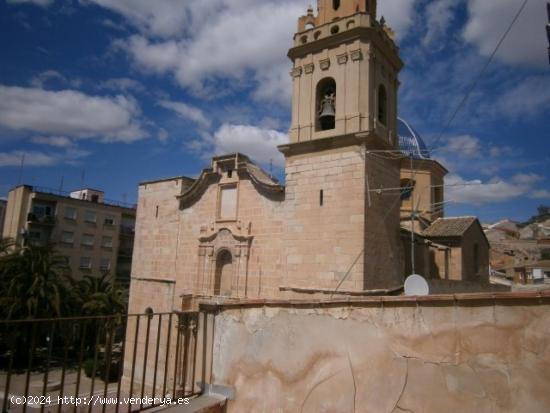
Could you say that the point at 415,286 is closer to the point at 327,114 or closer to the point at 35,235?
the point at 327,114

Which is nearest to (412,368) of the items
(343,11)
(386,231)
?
(386,231)

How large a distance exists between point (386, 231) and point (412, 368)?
358 inches

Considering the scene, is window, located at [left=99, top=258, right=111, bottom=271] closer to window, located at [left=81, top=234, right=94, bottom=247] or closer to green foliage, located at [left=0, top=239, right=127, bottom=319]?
window, located at [left=81, top=234, right=94, bottom=247]

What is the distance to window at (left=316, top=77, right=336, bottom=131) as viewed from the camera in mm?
13078

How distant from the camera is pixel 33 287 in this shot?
22547 millimetres

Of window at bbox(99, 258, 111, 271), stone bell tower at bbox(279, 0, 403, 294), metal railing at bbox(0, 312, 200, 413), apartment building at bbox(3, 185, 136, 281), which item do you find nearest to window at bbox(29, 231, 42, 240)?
apartment building at bbox(3, 185, 136, 281)

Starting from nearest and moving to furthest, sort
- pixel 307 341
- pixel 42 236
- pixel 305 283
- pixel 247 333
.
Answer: pixel 307 341
pixel 247 333
pixel 305 283
pixel 42 236

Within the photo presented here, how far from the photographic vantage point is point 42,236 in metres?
34.5

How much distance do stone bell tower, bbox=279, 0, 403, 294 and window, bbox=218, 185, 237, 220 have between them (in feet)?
8.77

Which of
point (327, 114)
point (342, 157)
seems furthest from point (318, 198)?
point (327, 114)

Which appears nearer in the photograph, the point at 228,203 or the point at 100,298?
the point at 228,203

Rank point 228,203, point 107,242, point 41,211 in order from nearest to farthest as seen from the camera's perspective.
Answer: point 228,203 < point 41,211 < point 107,242

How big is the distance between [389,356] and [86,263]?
119 ft

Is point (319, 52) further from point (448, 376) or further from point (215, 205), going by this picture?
point (448, 376)
